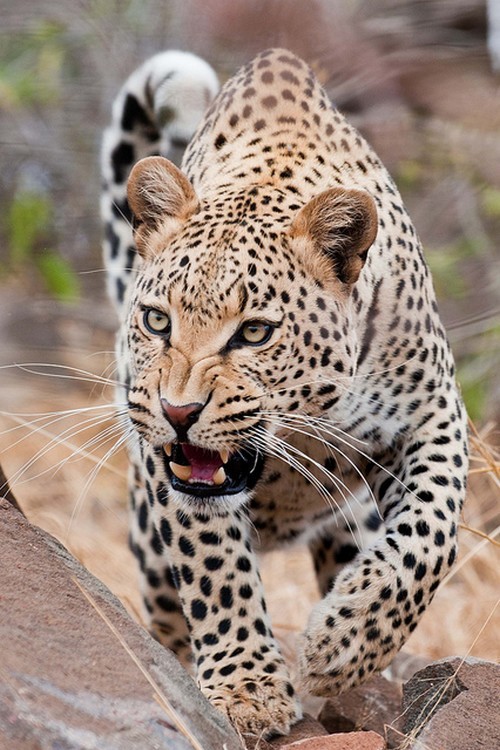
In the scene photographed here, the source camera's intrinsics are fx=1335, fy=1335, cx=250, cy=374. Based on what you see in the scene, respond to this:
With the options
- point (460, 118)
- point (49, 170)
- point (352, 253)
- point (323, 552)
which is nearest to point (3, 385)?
point (49, 170)

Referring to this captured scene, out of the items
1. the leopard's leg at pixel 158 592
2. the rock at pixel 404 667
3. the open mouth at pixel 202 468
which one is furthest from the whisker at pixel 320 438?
the rock at pixel 404 667

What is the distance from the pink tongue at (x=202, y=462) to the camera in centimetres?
463

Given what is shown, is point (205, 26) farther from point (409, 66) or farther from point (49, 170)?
point (49, 170)

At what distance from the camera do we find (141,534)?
250 inches

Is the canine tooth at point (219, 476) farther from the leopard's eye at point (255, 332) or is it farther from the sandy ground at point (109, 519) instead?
the sandy ground at point (109, 519)

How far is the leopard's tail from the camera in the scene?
22.3 feet

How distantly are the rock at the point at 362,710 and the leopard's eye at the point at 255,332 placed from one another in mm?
1420

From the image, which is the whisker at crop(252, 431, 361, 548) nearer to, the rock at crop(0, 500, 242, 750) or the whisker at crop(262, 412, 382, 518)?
the whisker at crop(262, 412, 382, 518)

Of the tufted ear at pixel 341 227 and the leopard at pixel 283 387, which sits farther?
the tufted ear at pixel 341 227

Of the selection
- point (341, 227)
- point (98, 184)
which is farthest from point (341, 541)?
point (98, 184)

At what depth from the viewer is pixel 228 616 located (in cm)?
500

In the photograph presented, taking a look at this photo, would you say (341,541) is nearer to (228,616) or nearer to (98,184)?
(228,616)

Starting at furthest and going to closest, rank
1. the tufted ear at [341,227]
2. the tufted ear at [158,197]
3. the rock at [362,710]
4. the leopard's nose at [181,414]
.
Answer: the rock at [362,710]
the tufted ear at [158,197]
the tufted ear at [341,227]
the leopard's nose at [181,414]

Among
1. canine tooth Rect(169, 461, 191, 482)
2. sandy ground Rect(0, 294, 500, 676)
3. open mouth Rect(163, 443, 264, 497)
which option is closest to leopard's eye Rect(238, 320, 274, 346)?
open mouth Rect(163, 443, 264, 497)
